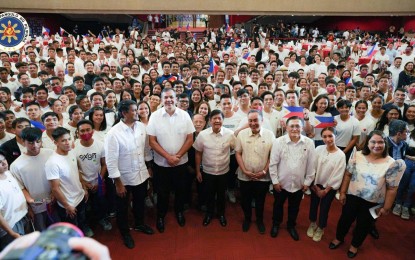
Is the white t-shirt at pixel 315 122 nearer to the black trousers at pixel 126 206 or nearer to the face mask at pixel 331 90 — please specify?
the face mask at pixel 331 90

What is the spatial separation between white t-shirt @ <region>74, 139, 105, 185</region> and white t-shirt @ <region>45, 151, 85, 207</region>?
0.14m

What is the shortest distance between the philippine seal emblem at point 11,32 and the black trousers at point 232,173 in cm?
478

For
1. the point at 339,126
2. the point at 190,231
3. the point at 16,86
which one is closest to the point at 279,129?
the point at 339,126

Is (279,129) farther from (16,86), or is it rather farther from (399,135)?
(16,86)

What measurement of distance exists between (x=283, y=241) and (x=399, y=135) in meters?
1.75

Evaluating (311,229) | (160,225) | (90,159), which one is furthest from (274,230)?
(90,159)

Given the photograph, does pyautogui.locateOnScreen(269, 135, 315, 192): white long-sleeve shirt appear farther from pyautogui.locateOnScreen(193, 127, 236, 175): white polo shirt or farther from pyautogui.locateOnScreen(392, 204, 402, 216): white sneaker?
pyautogui.locateOnScreen(392, 204, 402, 216): white sneaker

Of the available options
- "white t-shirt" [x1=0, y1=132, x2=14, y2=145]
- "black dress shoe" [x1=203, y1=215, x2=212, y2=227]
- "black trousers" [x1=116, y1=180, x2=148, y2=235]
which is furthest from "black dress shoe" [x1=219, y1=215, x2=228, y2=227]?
"white t-shirt" [x1=0, y1=132, x2=14, y2=145]

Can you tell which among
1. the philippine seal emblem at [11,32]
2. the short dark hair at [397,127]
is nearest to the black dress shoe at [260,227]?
the short dark hair at [397,127]

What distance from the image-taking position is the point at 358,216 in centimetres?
291

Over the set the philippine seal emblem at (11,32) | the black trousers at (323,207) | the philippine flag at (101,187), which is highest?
the philippine seal emblem at (11,32)

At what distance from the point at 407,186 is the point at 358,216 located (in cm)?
132

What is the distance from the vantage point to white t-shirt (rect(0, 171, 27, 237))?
2.30 metres

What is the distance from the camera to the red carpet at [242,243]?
3.03 metres
